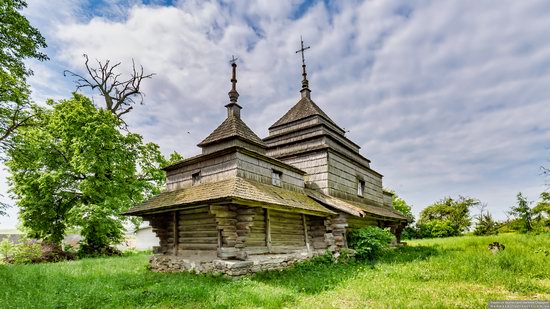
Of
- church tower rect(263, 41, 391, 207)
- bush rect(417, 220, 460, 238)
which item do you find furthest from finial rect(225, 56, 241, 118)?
bush rect(417, 220, 460, 238)

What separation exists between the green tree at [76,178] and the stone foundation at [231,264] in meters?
8.62

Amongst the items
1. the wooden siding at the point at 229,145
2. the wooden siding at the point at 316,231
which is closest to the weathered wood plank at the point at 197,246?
the wooden siding at the point at 229,145

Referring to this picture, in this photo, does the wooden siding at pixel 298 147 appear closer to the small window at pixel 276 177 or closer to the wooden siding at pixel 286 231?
the small window at pixel 276 177

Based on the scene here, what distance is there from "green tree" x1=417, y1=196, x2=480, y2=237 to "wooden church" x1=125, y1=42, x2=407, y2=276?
911 inches

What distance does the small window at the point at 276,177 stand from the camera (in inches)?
528

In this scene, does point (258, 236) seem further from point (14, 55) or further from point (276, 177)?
point (14, 55)

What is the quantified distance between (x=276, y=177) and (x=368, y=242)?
5.33 metres

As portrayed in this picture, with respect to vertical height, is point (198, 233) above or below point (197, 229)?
below

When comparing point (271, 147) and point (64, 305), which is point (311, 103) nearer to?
point (271, 147)

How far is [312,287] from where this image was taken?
8773mm

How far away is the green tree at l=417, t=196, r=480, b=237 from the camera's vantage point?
3541cm

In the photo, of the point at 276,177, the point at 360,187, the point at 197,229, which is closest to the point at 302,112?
the point at 360,187

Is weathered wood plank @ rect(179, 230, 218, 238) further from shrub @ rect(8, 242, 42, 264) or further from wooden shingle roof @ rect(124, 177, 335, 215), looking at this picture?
shrub @ rect(8, 242, 42, 264)

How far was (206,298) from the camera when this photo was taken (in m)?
7.33
